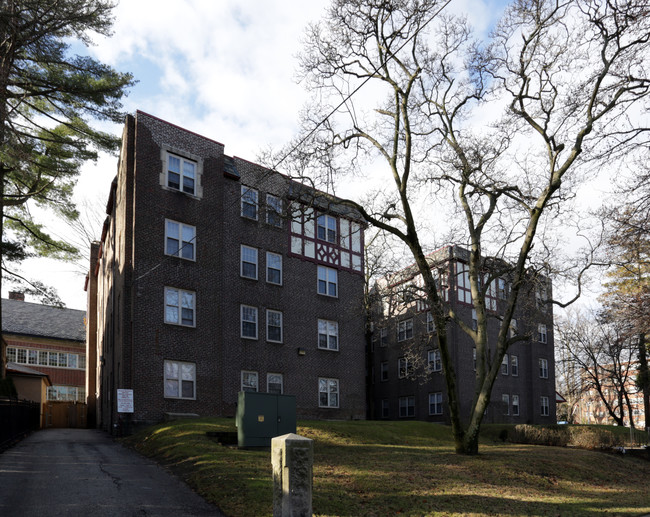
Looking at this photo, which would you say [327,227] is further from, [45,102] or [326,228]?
[45,102]

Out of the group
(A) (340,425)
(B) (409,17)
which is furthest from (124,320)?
(B) (409,17)

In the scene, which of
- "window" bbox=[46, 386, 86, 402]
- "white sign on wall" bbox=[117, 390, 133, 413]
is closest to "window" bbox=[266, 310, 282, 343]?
"white sign on wall" bbox=[117, 390, 133, 413]

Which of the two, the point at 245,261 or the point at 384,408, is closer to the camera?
the point at 245,261

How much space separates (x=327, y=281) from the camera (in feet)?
102

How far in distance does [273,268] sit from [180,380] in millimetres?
7321

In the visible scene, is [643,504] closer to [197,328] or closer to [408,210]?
[408,210]

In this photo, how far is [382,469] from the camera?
13688 millimetres

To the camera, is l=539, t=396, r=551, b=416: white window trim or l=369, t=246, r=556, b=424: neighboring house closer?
l=369, t=246, r=556, b=424: neighboring house

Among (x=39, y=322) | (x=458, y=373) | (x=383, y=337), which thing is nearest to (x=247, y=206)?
(x=458, y=373)

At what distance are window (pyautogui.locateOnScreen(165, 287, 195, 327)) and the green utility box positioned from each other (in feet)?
29.4

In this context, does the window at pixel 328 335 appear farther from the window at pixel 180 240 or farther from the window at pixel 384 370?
the window at pixel 384 370

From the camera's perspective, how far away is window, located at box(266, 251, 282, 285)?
1116 inches

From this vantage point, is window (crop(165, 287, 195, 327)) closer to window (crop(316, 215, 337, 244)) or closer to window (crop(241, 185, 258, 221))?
window (crop(241, 185, 258, 221))

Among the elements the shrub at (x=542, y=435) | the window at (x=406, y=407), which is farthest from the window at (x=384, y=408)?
the shrub at (x=542, y=435)
